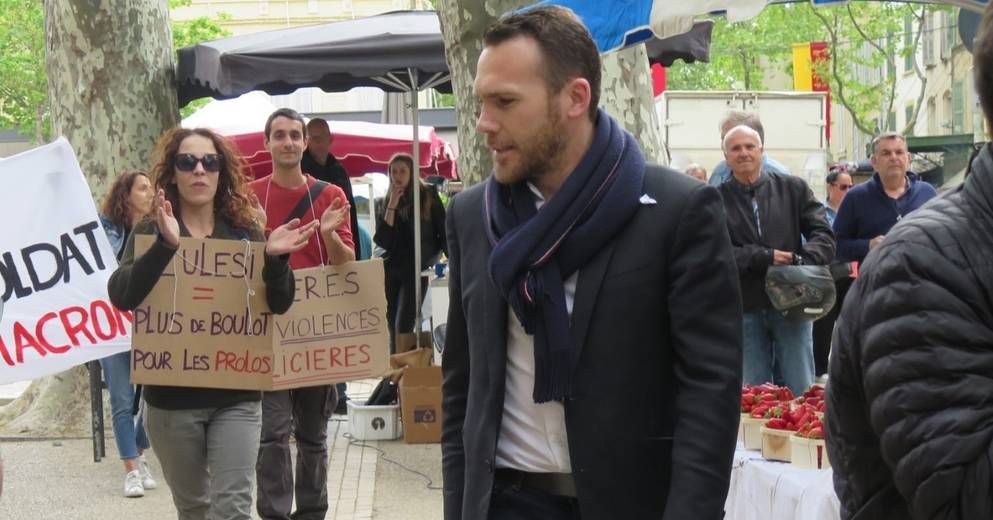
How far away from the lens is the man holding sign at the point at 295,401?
7.23 meters

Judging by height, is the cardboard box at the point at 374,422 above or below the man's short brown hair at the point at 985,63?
below

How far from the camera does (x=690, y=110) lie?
25047 millimetres

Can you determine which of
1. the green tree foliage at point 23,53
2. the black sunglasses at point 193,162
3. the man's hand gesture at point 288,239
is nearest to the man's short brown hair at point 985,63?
the man's hand gesture at point 288,239

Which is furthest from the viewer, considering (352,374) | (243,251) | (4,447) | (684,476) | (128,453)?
(4,447)

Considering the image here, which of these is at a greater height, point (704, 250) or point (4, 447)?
point (704, 250)

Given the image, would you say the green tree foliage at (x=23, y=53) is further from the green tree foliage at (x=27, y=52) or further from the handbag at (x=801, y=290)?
the handbag at (x=801, y=290)

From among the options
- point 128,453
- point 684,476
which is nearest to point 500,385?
point 684,476

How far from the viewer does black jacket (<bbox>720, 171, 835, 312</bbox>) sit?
26.9 ft

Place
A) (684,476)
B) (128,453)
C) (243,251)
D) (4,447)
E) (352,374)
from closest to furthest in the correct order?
(684,476)
(243,251)
(352,374)
(128,453)
(4,447)

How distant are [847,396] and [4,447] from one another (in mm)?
9905

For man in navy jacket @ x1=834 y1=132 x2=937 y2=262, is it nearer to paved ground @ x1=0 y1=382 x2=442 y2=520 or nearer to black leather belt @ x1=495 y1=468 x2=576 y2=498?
paved ground @ x1=0 y1=382 x2=442 y2=520

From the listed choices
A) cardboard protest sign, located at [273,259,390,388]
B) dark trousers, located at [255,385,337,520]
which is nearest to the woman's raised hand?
cardboard protest sign, located at [273,259,390,388]

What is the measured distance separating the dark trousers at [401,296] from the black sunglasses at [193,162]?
305 inches

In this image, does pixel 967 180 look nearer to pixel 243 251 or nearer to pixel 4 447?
pixel 243 251
